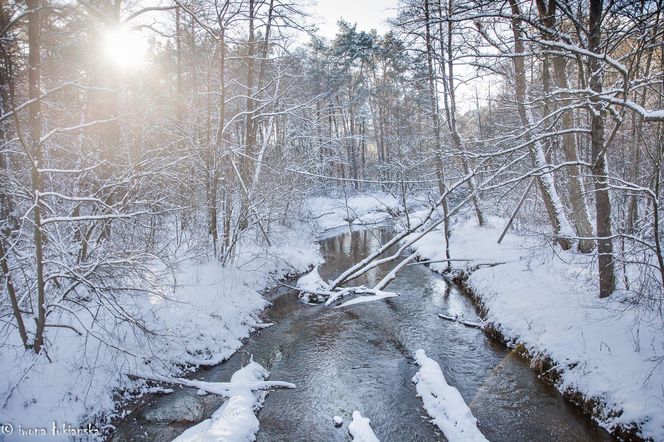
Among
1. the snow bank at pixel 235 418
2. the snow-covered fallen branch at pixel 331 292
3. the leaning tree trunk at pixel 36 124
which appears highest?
the leaning tree trunk at pixel 36 124

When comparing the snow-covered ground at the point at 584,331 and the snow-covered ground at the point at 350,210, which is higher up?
the snow-covered ground at the point at 350,210

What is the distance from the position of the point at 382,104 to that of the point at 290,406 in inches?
1313

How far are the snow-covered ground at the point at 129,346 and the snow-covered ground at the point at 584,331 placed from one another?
6105 mm

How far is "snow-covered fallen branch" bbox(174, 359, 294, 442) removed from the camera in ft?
15.9

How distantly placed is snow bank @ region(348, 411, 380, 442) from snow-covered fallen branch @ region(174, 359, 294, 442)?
1.43m

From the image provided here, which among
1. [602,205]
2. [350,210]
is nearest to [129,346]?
[602,205]

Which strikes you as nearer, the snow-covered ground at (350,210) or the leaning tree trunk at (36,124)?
the leaning tree trunk at (36,124)

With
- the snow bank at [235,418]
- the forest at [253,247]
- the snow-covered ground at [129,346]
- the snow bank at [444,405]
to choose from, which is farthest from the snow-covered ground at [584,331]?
the snow-covered ground at [129,346]

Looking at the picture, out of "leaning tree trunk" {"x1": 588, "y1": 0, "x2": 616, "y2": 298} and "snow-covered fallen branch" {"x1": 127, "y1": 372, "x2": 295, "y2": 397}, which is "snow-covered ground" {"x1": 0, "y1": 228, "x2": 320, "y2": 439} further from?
"leaning tree trunk" {"x1": 588, "y1": 0, "x2": 616, "y2": 298}

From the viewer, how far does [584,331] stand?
5.95 meters

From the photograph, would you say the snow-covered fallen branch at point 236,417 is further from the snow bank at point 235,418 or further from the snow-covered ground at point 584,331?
the snow-covered ground at point 584,331

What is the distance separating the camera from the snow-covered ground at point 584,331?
466 cm

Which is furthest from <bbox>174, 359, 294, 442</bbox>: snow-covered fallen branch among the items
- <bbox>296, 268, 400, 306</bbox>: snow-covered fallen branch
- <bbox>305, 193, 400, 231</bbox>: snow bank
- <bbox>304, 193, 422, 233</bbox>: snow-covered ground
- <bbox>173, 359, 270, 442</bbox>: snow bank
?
<bbox>305, 193, 400, 231</bbox>: snow bank

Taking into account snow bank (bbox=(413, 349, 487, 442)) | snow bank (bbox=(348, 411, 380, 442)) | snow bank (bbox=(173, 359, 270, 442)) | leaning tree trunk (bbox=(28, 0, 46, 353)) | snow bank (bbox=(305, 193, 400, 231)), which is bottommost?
snow bank (bbox=(348, 411, 380, 442))
